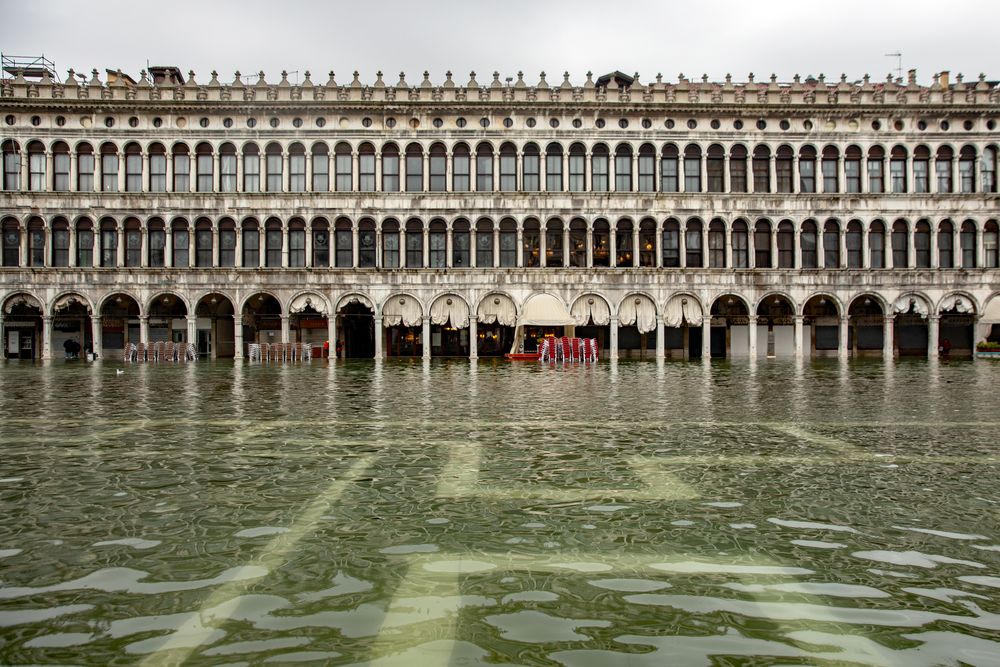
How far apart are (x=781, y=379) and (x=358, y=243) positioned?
2550 cm

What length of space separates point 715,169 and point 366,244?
66.7 ft

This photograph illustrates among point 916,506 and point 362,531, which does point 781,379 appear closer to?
point 916,506

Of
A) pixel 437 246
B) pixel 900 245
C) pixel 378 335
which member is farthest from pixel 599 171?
pixel 900 245

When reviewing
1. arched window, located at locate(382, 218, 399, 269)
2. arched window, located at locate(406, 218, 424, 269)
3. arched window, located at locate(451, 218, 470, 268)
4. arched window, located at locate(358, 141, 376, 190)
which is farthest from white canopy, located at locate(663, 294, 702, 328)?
arched window, located at locate(358, 141, 376, 190)

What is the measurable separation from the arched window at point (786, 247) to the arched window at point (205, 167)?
106 feet

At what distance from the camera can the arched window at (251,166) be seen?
1617 inches

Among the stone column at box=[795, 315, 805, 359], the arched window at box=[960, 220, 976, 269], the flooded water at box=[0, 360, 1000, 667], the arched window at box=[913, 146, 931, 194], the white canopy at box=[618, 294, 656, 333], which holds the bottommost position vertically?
the flooded water at box=[0, 360, 1000, 667]

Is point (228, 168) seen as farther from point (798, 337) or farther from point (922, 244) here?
point (922, 244)

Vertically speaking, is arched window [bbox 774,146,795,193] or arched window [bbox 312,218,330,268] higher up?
arched window [bbox 774,146,795,193]

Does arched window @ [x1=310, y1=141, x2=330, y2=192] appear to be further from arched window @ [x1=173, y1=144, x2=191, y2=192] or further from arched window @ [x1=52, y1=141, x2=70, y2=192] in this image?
arched window @ [x1=52, y1=141, x2=70, y2=192]

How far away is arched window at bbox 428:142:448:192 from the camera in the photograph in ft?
136

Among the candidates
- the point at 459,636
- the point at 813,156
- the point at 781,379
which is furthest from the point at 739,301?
the point at 459,636

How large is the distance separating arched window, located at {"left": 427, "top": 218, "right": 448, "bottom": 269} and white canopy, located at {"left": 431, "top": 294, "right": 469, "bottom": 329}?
6.46 feet

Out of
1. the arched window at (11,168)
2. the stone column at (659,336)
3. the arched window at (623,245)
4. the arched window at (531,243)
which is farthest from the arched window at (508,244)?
the arched window at (11,168)
